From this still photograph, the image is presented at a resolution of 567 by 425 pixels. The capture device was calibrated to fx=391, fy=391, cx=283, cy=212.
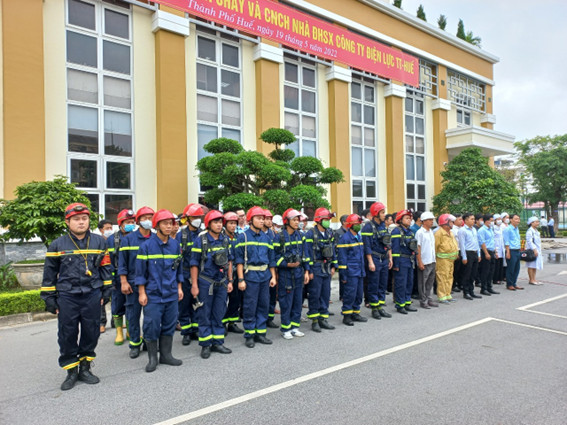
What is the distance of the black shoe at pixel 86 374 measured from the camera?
4.43 metres

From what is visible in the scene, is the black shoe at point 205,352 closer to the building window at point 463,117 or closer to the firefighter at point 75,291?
the firefighter at point 75,291

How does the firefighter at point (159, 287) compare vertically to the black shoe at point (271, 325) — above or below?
above

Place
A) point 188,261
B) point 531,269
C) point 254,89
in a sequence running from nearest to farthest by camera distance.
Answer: point 188,261 < point 531,269 < point 254,89

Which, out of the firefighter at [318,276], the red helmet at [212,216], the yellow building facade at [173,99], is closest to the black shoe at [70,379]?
the red helmet at [212,216]

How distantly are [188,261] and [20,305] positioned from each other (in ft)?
13.4

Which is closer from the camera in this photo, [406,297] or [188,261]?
[188,261]

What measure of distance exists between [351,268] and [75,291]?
14.2 feet

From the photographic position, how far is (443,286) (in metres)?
8.61

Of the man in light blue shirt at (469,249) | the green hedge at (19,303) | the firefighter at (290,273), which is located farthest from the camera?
the man in light blue shirt at (469,249)

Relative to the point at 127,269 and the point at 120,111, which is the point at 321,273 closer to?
the point at 127,269

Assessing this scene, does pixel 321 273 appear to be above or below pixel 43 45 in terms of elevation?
below

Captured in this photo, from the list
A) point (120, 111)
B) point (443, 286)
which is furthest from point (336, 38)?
point (443, 286)

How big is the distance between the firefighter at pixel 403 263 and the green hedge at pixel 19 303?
7.13 metres

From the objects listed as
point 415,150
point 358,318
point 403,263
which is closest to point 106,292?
point 358,318
